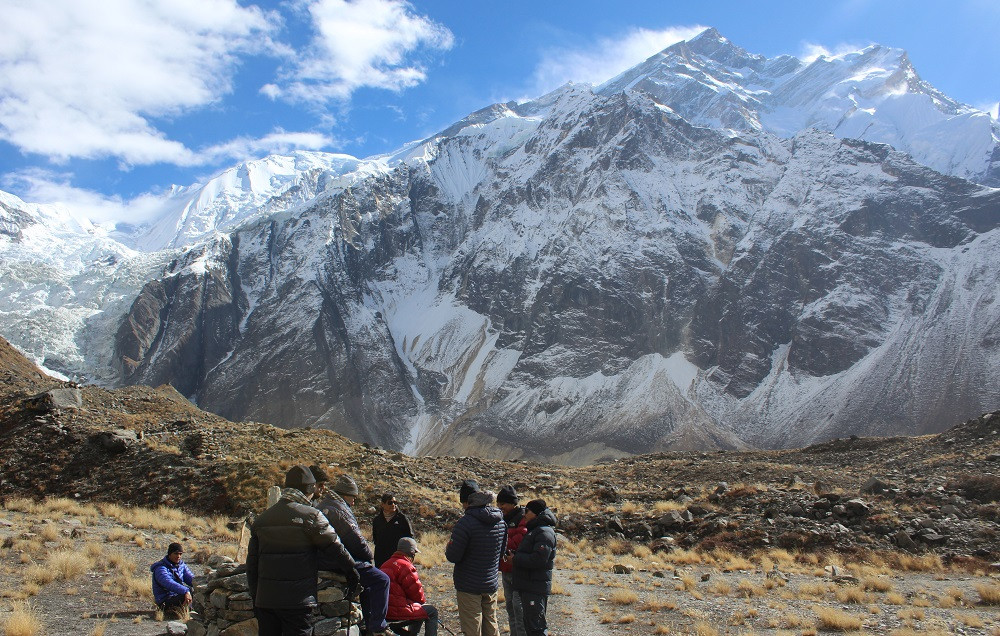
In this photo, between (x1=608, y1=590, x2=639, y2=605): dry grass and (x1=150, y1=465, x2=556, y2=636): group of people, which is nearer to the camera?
(x1=150, y1=465, x2=556, y2=636): group of people

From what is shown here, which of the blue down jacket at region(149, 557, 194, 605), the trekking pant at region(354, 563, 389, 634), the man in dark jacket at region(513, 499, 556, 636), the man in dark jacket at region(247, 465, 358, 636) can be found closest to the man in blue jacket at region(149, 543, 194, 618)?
the blue down jacket at region(149, 557, 194, 605)

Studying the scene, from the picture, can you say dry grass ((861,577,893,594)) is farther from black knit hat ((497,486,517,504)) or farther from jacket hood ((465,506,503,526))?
jacket hood ((465,506,503,526))

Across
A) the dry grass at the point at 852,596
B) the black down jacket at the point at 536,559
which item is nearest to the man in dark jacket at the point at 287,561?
the black down jacket at the point at 536,559

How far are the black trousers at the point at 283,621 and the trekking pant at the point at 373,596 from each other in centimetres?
87

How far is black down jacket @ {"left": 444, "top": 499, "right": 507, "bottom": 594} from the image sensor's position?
8.37m

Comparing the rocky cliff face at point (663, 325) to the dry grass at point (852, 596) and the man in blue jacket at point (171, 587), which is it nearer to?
the dry grass at point (852, 596)

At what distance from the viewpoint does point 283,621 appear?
6.76 metres

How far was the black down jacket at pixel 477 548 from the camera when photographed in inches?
329

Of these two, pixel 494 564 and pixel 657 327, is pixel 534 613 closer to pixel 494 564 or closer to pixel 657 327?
pixel 494 564

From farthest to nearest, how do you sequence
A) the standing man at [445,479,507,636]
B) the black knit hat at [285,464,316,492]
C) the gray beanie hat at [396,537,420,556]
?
the standing man at [445,479,507,636], the gray beanie hat at [396,537,420,556], the black knit hat at [285,464,316,492]

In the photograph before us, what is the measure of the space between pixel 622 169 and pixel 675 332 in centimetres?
5948

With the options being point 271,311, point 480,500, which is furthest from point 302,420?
point 480,500

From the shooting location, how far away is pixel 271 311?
19200cm

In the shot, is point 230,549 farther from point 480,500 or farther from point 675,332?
point 675,332
